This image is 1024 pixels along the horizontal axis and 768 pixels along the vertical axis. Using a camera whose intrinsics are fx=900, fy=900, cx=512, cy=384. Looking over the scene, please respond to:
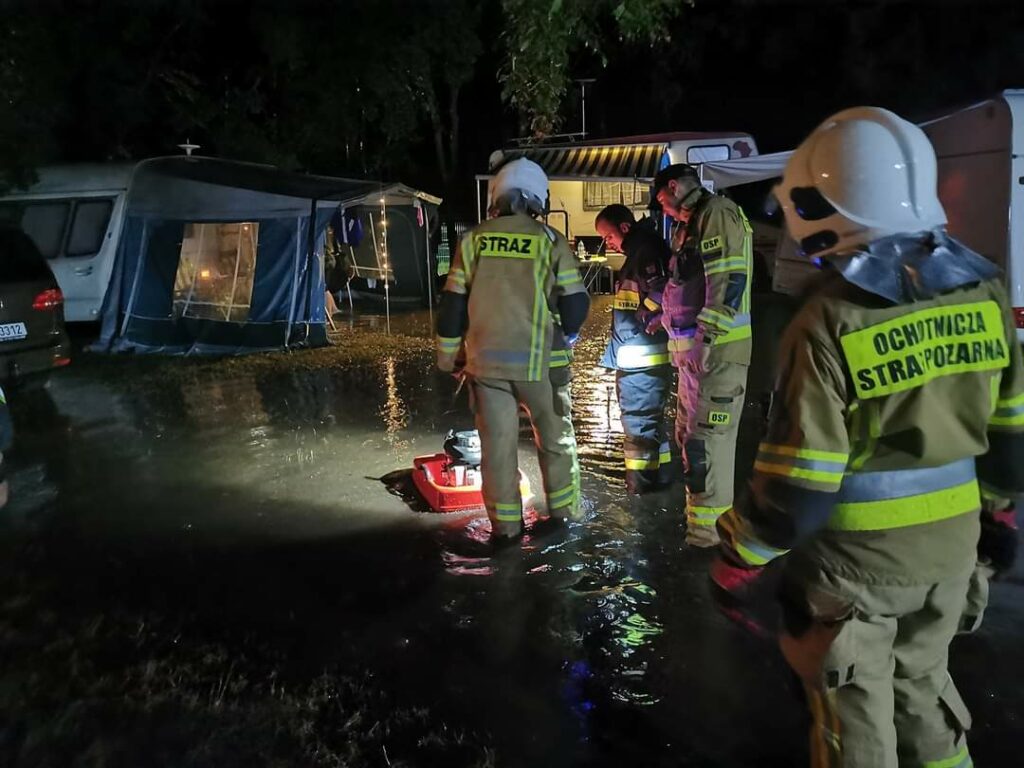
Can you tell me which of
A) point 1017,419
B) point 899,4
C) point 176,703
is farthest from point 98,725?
point 899,4

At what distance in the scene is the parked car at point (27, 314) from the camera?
8.05 meters

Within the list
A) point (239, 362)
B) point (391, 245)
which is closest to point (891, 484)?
point (239, 362)

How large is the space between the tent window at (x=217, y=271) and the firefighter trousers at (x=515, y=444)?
884 centimetres

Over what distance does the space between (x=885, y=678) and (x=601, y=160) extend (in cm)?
1262

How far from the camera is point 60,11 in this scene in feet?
49.0

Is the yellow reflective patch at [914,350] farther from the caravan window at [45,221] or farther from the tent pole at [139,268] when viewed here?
the caravan window at [45,221]

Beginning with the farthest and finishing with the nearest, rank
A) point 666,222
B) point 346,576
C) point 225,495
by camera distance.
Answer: point 666,222, point 225,495, point 346,576

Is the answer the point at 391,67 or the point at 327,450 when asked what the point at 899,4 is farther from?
the point at 327,450

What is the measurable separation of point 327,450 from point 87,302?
754cm

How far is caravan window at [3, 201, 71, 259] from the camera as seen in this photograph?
1296 cm

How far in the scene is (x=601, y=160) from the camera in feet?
46.2

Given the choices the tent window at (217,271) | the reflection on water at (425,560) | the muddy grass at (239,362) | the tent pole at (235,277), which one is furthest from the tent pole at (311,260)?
the reflection on water at (425,560)

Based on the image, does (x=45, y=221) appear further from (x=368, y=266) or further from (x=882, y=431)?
(x=882, y=431)

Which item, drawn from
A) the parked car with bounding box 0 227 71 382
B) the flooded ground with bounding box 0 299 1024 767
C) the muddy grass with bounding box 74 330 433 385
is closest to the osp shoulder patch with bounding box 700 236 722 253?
the flooded ground with bounding box 0 299 1024 767
